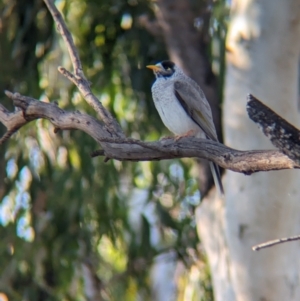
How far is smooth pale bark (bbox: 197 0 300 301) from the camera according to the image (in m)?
4.30

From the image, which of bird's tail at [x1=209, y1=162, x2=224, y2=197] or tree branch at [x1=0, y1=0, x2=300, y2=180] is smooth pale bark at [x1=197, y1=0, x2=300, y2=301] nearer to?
bird's tail at [x1=209, y1=162, x2=224, y2=197]

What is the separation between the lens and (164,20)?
4848 mm

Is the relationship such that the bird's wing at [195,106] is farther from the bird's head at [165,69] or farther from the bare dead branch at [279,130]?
the bare dead branch at [279,130]

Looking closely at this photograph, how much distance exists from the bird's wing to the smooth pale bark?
1.54 feet

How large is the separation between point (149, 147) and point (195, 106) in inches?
55.3

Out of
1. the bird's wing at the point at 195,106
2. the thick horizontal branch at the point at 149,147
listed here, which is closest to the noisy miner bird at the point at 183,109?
the bird's wing at the point at 195,106

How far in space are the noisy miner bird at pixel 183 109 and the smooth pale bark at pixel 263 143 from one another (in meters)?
0.40

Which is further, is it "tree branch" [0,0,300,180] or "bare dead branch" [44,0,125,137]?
"bare dead branch" [44,0,125,137]

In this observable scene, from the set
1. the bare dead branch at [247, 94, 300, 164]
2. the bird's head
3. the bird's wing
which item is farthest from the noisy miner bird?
the bare dead branch at [247, 94, 300, 164]

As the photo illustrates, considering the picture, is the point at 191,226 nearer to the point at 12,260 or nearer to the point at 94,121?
the point at 12,260

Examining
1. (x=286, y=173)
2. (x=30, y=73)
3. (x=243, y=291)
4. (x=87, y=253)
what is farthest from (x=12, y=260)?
(x=286, y=173)

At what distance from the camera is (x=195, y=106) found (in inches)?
153

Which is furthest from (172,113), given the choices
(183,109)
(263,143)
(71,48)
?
(71,48)

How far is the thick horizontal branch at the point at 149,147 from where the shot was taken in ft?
7.57
